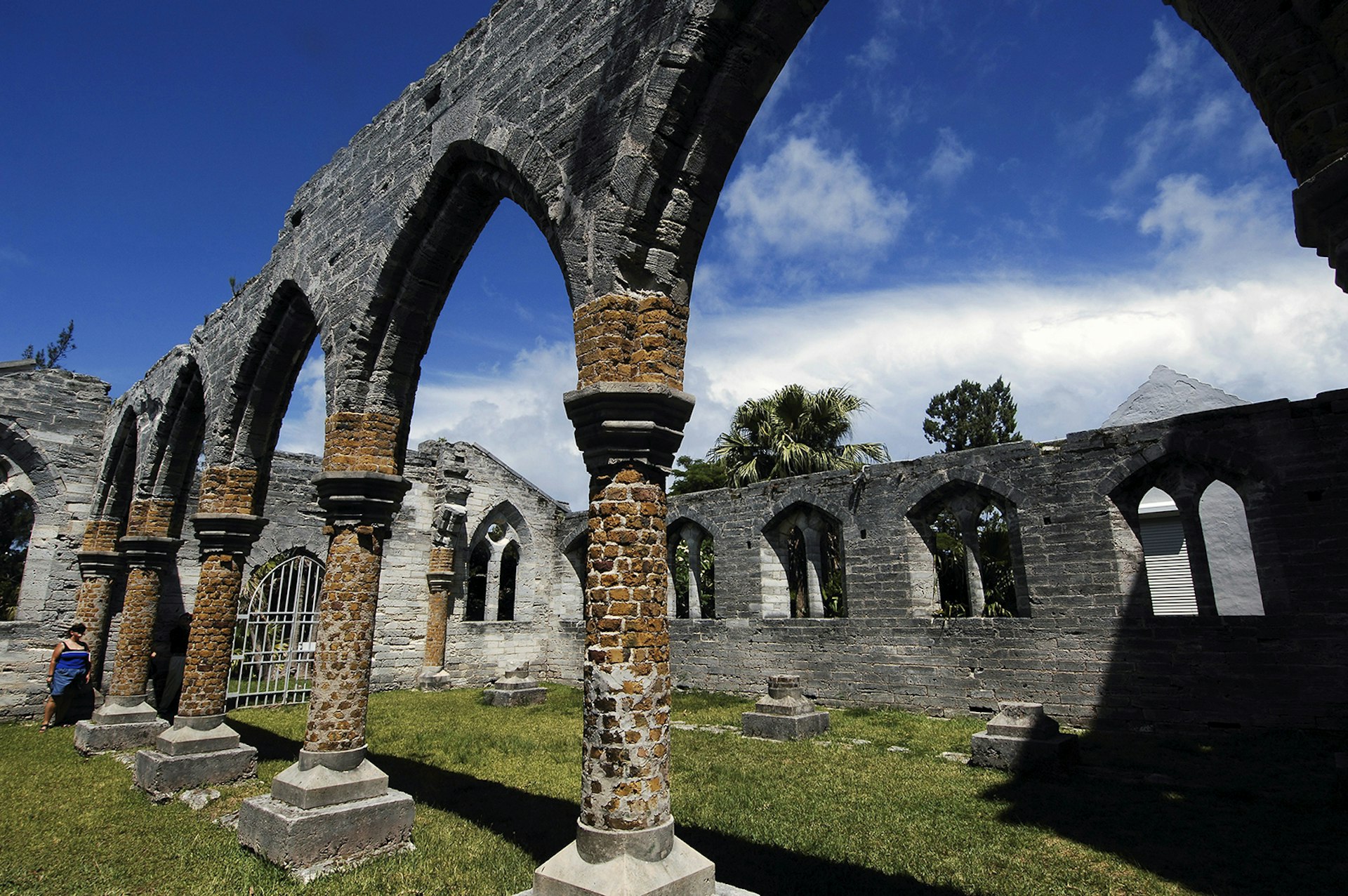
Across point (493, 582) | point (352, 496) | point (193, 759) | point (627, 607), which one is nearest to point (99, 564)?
point (193, 759)

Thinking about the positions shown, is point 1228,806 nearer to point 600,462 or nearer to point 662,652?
point 662,652

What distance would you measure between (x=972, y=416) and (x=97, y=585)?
100 ft

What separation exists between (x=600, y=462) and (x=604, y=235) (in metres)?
1.42

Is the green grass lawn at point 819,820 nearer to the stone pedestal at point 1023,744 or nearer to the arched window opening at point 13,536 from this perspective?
the stone pedestal at point 1023,744

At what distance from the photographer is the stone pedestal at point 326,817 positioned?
5.04 metres

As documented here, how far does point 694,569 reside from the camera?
583 inches

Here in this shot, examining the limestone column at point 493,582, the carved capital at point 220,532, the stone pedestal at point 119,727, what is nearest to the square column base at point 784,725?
the carved capital at point 220,532

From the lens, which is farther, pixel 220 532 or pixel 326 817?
pixel 220 532

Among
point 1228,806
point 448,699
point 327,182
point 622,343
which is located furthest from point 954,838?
point 448,699

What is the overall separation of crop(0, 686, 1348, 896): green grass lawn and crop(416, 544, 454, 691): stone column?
6337 mm

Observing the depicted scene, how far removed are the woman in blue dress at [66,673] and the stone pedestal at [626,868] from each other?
10.9m

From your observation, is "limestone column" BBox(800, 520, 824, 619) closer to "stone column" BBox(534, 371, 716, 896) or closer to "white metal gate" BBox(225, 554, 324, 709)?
"white metal gate" BBox(225, 554, 324, 709)

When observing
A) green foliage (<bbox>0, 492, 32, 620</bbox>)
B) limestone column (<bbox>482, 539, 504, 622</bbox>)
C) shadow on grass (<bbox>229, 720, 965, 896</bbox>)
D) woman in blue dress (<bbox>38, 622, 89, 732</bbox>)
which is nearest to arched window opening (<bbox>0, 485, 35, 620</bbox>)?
green foliage (<bbox>0, 492, 32, 620</bbox>)

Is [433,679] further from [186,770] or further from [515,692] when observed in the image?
[186,770]
